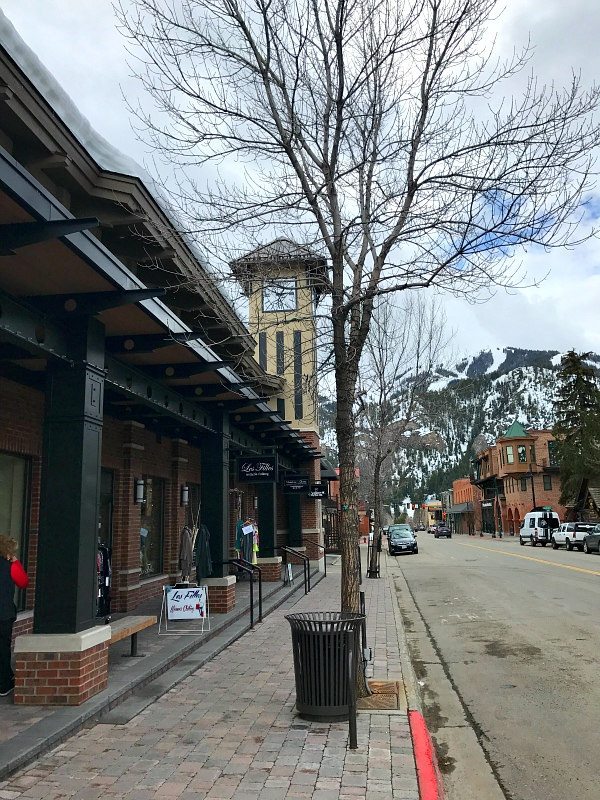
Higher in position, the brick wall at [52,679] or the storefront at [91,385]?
the storefront at [91,385]

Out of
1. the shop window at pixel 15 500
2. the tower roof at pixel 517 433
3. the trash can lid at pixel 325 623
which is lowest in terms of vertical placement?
the trash can lid at pixel 325 623

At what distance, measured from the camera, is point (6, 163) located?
159 inches

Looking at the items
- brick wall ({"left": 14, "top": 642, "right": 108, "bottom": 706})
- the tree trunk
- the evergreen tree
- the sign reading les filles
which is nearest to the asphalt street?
the tree trunk

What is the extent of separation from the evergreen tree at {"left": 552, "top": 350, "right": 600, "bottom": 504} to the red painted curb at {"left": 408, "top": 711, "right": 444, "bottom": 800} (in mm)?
47270

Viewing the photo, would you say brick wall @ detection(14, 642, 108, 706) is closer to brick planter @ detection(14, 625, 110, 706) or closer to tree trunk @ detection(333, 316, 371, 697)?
brick planter @ detection(14, 625, 110, 706)

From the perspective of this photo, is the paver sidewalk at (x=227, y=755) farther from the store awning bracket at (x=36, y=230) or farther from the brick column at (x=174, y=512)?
the brick column at (x=174, y=512)

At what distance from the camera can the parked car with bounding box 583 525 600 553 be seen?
34.7 m

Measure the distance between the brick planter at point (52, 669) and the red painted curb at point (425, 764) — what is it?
3075 mm

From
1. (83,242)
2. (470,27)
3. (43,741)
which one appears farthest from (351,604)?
(470,27)

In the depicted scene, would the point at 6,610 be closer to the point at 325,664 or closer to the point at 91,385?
the point at 91,385

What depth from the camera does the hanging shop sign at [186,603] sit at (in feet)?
31.2

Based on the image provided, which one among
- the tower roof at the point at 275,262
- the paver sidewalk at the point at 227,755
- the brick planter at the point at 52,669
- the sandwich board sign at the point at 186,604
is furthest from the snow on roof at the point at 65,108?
the paver sidewalk at the point at 227,755

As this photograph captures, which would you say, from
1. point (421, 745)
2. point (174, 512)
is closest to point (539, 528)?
point (174, 512)

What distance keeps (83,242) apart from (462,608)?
39.6 feet
